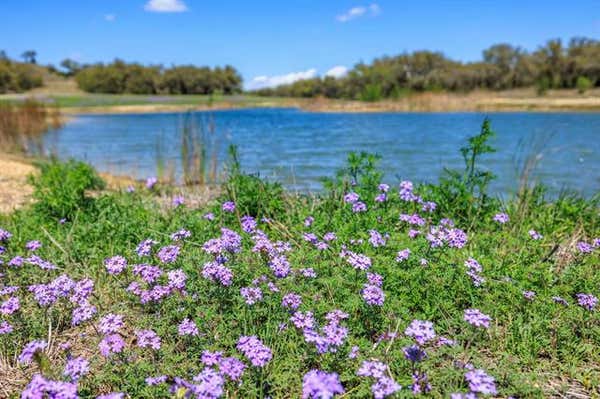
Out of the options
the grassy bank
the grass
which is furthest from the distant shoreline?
the grass

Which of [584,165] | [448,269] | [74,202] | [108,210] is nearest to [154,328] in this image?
[448,269]

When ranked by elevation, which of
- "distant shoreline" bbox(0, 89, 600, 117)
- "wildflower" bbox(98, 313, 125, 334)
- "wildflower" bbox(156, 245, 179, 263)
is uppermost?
"distant shoreline" bbox(0, 89, 600, 117)

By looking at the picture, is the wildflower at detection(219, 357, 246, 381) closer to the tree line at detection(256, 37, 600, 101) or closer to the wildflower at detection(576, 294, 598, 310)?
the wildflower at detection(576, 294, 598, 310)

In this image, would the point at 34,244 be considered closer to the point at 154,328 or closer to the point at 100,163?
the point at 154,328

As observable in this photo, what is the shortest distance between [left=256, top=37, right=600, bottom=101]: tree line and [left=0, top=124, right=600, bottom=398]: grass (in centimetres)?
6315

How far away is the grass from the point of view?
2223 millimetres

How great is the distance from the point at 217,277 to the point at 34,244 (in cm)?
175

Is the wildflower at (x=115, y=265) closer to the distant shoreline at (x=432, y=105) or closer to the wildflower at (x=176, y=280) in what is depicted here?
the wildflower at (x=176, y=280)

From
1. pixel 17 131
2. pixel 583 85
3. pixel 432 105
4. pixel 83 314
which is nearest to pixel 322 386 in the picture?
pixel 83 314

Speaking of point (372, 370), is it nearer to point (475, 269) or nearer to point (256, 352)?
point (256, 352)

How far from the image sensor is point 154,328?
2.55 metres

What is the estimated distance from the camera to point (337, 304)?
2.69 m

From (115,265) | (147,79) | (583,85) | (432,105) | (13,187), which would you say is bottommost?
(13,187)

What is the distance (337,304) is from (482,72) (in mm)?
76692
